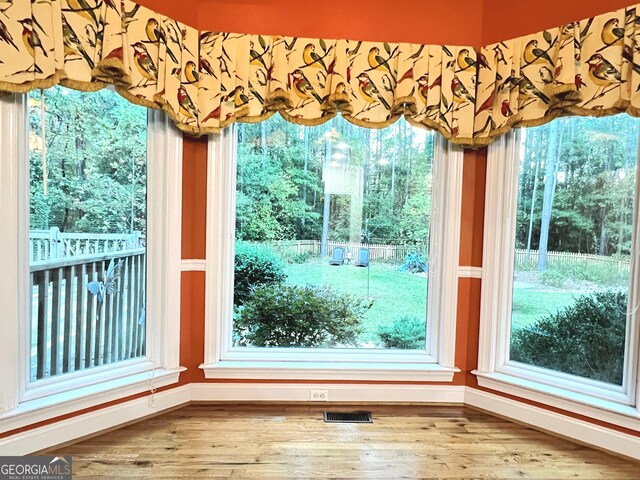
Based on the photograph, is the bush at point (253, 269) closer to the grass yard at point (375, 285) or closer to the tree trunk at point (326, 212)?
the grass yard at point (375, 285)

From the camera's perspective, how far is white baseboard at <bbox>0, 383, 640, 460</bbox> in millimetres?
1755

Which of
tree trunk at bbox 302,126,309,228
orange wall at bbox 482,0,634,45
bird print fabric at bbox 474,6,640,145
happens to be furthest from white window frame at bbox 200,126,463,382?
orange wall at bbox 482,0,634,45

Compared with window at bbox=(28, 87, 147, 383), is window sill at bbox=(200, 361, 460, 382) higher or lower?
lower

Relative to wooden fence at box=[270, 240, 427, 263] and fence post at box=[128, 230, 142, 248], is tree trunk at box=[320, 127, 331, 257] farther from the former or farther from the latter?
fence post at box=[128, 230, 142, 248]

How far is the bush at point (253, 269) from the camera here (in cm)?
228

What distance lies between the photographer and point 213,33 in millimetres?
2006

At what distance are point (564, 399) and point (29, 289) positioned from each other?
9.52ft

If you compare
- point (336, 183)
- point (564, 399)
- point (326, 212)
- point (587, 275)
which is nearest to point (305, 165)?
point (336, 183)

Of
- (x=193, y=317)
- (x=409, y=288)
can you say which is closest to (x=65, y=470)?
(x=193, y=317)

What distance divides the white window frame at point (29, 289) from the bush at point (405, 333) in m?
1.36

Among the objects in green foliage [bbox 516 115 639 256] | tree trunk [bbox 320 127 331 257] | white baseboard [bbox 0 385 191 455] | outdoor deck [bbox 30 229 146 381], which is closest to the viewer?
white baseboard [bbox 0 385 191 455]
